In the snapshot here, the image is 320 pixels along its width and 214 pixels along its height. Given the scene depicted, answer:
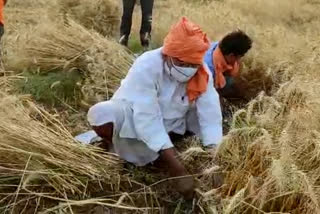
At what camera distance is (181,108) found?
335cm

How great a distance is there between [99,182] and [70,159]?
16 cm

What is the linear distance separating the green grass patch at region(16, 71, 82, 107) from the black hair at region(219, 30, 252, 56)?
3.11 feet

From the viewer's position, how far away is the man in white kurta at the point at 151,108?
10.3 ft

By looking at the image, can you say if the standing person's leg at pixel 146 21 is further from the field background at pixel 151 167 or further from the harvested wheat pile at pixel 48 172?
the harvested wheat pile at pixel 48 172

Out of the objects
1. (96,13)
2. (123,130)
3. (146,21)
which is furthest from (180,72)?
(96,13)

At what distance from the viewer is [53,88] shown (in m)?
4.63

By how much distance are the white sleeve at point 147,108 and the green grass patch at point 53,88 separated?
3.99 feet

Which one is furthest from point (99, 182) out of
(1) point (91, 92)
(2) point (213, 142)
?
(1) point (91, 92)

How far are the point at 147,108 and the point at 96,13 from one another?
402 centimetres

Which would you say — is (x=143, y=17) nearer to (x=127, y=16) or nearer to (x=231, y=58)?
(x=127, y=16)

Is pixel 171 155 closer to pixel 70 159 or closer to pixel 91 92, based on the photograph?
pixel 70 159

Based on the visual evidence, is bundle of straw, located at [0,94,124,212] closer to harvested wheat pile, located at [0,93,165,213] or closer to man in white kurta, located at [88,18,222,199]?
harvested wheat pile, located at [0,93,165,213]

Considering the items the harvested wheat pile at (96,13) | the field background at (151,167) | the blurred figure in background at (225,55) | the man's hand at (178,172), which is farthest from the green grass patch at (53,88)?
the harvested wheat pile at (96,13)

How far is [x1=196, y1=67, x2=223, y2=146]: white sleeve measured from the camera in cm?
326
